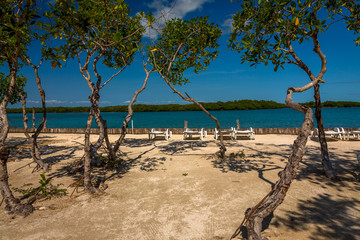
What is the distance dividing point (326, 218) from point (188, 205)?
286 centimetres

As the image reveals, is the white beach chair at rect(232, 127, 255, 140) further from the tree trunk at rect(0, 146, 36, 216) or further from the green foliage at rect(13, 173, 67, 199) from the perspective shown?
the tree trunk at rect(0, 146, 36, 216)

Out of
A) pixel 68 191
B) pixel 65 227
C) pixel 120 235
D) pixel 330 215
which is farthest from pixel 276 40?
pixel 68 191

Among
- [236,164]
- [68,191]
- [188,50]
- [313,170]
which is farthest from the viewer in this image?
[188,50]

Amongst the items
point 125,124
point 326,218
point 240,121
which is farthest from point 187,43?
point 240,121

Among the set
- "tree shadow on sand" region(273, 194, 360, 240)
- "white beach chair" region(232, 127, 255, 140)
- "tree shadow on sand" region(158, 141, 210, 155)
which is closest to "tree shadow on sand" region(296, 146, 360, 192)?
"tree shadow on sand" region(273, 194, 360, 240)

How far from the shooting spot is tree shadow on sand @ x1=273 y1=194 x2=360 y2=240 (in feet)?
11.1

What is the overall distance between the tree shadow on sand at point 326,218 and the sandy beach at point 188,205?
0.01 m

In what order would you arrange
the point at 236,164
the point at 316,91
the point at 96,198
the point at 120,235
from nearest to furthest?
1. the point at 120,235
2. the point at 96,198
3. the point at 316,91
4. the point at 236,164

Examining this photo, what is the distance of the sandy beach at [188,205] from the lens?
11.7 ft

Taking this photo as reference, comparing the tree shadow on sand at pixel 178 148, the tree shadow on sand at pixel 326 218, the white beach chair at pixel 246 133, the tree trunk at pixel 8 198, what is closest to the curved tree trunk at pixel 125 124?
the tree shadow on sand at pixel 178 148

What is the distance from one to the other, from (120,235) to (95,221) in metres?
0.83

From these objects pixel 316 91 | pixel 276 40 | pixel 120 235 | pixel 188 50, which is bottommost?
pixel 120 235

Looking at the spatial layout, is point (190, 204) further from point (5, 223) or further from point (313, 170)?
point (313, 170)

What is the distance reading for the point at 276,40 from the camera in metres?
4.89
